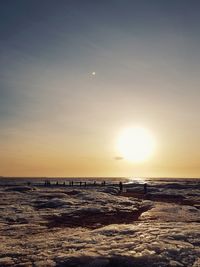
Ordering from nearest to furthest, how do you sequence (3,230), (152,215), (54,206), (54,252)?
(54,252) < (3,230) < (152,215) < (54,206)

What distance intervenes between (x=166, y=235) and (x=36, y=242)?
19.9 ft

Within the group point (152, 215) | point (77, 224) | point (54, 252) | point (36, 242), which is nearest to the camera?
point (54, 252)

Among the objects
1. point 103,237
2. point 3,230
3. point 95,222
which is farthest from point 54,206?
point 103,237

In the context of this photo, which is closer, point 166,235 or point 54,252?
point 54,252

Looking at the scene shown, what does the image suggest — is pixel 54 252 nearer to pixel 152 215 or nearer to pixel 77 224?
pixel 77 224

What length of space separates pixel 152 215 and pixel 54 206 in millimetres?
10301

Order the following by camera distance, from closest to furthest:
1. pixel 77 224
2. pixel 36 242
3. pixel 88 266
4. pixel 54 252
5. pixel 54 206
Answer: pixel 88 266 → pixel 54 252 → pixel 36 242 → pixel 77 224 → pixel 54 206

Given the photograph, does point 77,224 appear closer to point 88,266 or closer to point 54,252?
point 54,252

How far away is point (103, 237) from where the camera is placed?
53.2 ft

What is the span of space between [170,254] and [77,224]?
1019 centimetres

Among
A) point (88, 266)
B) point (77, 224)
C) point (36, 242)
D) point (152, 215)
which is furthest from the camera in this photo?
point (152, 215)

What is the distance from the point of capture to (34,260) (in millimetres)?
12586

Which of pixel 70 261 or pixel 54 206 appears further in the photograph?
pixel 54 206

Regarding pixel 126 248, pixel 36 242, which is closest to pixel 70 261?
pixel 126 248
